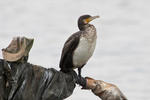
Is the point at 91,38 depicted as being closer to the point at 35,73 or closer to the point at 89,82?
the point at 89,82

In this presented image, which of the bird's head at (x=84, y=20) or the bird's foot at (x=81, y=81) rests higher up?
the bird's head at (x=84, y=20)

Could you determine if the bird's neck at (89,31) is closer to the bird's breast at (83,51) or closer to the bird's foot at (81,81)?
the bird's breast at (83,51)

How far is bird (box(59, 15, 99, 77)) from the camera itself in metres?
6.62

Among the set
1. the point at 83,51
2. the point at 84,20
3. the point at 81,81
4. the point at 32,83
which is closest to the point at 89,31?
the point at 84,20

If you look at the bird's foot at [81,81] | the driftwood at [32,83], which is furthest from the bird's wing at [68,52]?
the driftwood at [32,83]

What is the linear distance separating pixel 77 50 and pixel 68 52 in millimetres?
162

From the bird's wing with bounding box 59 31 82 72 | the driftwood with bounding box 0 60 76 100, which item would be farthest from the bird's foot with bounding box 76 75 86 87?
the bird's wing with bounding box 59 31 82 72

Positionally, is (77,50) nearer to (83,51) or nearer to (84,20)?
(83,51)

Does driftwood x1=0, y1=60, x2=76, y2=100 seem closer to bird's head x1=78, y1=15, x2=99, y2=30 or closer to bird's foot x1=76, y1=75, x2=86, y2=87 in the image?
bird's foot x1=76, y1=75, x2=86, y2=87

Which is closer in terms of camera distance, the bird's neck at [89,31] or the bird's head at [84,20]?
the bird's neck at [89,31]

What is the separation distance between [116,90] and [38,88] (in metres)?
1.19

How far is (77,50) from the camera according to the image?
664cm

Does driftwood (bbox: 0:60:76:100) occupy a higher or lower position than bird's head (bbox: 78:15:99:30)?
lower

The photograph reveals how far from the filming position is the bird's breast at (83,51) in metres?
6.62
